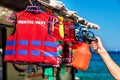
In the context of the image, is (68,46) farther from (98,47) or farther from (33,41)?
(98,47)

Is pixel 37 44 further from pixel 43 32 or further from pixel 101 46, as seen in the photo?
pixel 101 46

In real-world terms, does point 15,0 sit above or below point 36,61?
above

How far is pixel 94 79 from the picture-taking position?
4578 centimetres

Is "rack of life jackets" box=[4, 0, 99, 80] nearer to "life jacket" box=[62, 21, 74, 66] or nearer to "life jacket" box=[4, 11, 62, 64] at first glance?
"life jacket" box=[4, 11, 62, 64]

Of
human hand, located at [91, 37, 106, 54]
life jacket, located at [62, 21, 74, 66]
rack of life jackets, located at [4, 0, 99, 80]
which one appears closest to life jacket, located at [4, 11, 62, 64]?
rack of life jackets, located at [4, 0, 99, 80]

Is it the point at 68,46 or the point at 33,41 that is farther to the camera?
the point at 68,46

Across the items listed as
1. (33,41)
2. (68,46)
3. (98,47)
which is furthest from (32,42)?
(68,46)

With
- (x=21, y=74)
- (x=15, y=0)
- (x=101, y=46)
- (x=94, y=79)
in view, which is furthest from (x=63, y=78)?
(x=94, y=79)

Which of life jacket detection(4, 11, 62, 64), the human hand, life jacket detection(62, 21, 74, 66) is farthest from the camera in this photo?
life jacket detection(62, 21, 74, 66)

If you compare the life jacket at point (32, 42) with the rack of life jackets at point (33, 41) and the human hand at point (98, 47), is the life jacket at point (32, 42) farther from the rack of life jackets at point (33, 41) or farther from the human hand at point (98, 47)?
the human hand at point (98, 47)

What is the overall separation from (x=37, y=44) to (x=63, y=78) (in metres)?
3.89

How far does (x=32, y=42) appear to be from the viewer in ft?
14.6

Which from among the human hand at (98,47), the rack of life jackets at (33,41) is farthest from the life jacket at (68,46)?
the human hand at (98,47)

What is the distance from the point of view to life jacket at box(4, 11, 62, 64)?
4426mm
